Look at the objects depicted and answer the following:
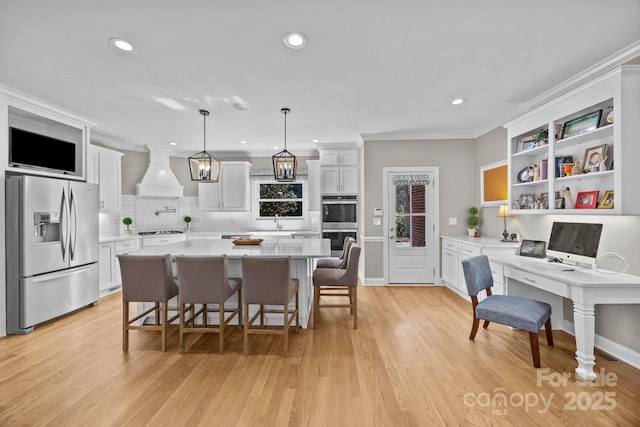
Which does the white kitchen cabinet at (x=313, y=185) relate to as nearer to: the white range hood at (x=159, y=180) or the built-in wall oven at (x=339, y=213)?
the built-in wall oven at (x=339, y=213)

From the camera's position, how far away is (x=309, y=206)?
6.48m

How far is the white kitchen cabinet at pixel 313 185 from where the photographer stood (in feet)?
21.0

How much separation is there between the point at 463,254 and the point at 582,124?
86.4 inches

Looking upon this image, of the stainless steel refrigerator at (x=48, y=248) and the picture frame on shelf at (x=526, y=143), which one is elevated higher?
the picture frame on shelf at (x=526, y=143)

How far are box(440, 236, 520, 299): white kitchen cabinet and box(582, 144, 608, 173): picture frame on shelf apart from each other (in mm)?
1254

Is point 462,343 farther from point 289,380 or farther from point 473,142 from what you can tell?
point 473,142

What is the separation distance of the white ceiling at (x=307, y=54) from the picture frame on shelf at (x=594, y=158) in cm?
79

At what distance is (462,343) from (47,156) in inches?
213

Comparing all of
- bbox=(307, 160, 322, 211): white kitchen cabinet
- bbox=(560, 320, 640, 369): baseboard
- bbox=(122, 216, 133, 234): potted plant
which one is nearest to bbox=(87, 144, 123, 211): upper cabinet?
bbox=(122, 216, 133, 234): potted plant

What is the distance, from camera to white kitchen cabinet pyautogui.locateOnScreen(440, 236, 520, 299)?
12.0 ft

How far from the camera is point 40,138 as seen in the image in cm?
373

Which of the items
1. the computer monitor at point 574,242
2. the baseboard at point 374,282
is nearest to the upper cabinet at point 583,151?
the computer monitor at point 574,242

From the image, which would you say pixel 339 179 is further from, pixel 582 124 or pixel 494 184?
pixel 582 124

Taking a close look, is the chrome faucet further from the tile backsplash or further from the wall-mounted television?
the wall-mounted television
